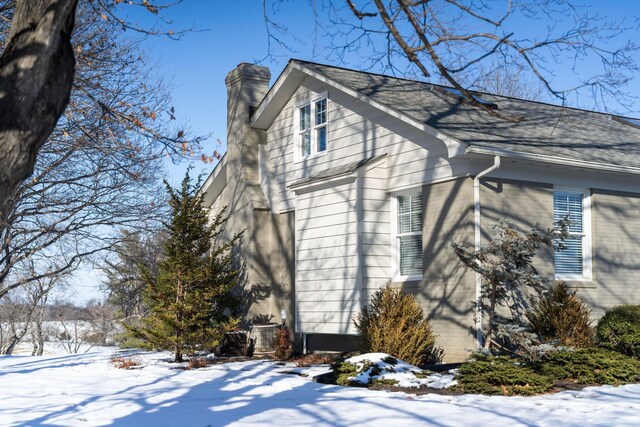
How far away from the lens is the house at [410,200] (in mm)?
14094

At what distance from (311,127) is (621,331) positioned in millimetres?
7931

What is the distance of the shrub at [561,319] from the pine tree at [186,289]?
20.6ft

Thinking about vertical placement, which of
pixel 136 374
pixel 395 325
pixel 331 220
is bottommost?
pixel 136 374

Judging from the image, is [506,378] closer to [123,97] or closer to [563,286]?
[563,286]

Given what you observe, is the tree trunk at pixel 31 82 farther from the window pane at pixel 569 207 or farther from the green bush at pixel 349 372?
the window pane at pixel 569 207

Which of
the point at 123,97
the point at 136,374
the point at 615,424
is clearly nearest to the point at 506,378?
the point at 615,424

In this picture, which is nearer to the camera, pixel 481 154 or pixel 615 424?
pixel 615 424

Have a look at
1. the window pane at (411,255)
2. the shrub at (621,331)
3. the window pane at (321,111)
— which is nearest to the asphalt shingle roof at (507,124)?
the window pane at (321,111)

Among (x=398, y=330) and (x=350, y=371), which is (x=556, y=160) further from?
(x=350, y=371)

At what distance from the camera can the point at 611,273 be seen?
15727mm

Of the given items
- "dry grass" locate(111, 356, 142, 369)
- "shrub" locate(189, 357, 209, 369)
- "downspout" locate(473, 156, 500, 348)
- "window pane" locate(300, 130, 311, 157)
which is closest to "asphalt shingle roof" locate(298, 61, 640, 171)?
"downspout" locate(473, 156, 500, 348)

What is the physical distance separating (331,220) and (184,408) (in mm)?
6436

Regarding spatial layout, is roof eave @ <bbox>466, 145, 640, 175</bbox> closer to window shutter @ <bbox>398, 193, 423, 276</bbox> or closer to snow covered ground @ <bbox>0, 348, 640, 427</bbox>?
window shutter @ <bbox>398, 193, 423, 276</bbox>

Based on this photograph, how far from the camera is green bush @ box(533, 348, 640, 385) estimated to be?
447 inches
